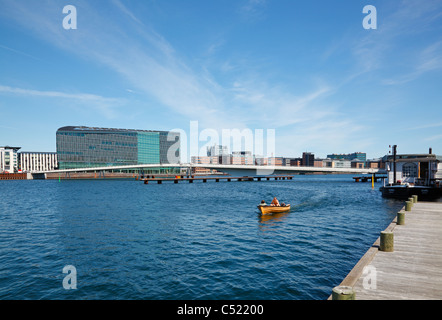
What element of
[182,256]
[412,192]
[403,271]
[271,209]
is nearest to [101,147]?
[271,209]

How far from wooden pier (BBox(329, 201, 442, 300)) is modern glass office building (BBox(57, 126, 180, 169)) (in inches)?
7479

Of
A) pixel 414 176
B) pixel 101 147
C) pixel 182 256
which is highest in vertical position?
pixel 101 147

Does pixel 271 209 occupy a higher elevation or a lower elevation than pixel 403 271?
lower

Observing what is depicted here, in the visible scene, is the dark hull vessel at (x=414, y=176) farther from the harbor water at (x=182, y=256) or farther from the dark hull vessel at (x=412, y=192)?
the harbor water at (x=182, y=256)

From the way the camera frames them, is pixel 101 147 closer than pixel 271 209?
No

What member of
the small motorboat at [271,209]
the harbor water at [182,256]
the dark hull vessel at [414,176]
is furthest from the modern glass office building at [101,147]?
the small motorboat at [271,209]

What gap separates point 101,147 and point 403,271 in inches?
7636

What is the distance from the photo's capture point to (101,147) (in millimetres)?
181875

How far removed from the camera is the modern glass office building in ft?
578

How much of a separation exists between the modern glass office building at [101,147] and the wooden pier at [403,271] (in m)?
190

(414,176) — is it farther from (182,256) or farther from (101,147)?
(101,147)

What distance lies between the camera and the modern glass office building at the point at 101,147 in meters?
176

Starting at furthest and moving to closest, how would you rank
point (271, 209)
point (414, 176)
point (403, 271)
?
1. point (414, 176)
2. point (271, 209)
3. point (403, 271)

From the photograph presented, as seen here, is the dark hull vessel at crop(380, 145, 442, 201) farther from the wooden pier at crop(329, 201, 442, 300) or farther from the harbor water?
the wooden pier at crop(329, 201, 442, 300)
